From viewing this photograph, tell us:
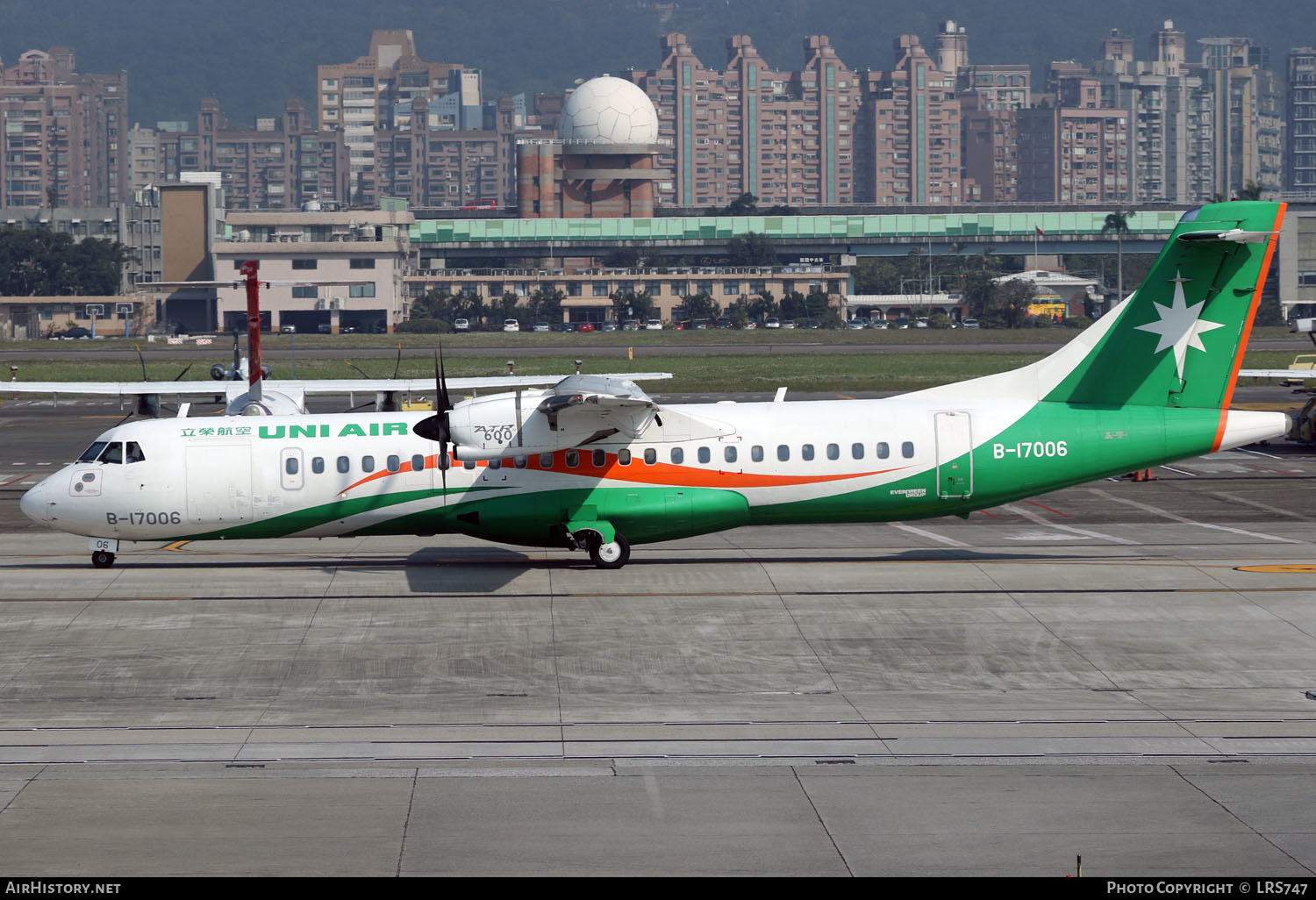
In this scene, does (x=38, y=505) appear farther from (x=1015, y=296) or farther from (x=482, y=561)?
(x=1015, y=296)

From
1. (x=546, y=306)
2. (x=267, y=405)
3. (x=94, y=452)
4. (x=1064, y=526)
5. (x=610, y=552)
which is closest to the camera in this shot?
(x=610, y=552)

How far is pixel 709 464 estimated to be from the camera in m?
28.4

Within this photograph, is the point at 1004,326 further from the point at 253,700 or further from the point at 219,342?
the point at 253,700

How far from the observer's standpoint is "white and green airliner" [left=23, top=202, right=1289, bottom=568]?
92.5ft

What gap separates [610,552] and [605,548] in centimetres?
11

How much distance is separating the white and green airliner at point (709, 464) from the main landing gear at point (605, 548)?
0.12 feet

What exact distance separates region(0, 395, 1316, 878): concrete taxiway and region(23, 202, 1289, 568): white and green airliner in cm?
112

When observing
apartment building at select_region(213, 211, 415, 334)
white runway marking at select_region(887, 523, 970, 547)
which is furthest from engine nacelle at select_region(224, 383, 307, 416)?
apartment building at select_region(213, 211, 415, 334)

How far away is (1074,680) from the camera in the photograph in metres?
20.4

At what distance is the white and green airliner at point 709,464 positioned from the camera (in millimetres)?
28188

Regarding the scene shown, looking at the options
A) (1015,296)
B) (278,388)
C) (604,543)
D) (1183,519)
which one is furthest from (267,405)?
(1015,296)

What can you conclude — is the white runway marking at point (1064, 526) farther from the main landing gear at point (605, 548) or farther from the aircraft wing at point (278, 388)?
the aircraft wing at point (278, 388)

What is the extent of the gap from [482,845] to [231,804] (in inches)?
116

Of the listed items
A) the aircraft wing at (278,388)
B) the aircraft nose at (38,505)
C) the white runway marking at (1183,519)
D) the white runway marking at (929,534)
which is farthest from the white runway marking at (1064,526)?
the aircraft nose at (38,505)
